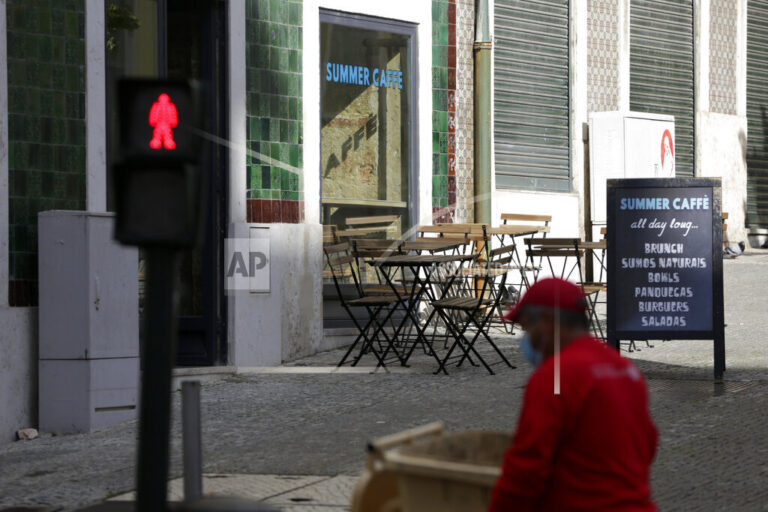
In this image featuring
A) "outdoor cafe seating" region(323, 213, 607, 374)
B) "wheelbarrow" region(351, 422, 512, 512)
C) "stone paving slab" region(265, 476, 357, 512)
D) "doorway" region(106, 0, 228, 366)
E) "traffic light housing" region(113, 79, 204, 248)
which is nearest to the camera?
"wheelbarrow" region(351, 422, 512, 512)

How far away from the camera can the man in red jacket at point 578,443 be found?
351 cm

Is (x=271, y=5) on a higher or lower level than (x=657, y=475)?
higher

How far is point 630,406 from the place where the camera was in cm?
360

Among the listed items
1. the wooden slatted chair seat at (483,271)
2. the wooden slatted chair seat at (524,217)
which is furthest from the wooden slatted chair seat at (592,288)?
the wooden slatted chair seat at (524,217)

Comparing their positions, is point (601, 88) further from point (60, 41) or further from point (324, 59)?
point (60, 41)

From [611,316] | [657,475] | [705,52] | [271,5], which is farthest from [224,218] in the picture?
[705,52]

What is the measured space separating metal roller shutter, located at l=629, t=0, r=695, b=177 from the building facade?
0.17 m

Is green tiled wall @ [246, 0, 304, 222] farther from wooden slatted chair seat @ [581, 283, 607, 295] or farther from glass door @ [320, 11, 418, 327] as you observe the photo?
wooden slatted chair seat @ [581, 283, 607, 295]

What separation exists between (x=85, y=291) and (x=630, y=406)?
636 cm

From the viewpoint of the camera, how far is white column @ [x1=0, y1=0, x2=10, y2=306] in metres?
9.44

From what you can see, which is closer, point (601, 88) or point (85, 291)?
point (85, 291)

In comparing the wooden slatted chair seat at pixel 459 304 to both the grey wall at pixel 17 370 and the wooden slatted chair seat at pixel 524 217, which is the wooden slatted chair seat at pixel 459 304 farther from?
the wooden slatted chair seat at pixel 524 217

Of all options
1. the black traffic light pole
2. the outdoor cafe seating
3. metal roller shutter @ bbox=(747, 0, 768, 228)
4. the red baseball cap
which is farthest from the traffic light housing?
metal roller shutter @ bbox=(747, 0, 768, 228)

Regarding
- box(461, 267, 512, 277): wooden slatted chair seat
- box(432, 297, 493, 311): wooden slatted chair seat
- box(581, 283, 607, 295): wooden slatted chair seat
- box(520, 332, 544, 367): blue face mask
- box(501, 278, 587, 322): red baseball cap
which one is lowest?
box(432, 297, 493, 311): wooden slatted chair seat
